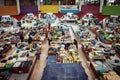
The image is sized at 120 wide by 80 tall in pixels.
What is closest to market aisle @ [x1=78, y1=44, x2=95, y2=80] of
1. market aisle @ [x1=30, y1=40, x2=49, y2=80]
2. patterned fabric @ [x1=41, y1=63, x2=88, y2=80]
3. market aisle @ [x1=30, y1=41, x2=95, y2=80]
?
market aisle @ [x1=30, y1=41, x2=95, y2=80]

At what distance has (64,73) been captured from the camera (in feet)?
27.8

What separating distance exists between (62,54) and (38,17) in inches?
677

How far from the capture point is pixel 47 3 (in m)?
30.7

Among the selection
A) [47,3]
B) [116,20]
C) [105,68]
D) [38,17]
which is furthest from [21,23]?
[105,68]

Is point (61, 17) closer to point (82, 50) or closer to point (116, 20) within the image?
point (116, 20)

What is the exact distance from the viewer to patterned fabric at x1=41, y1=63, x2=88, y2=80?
26.7ft

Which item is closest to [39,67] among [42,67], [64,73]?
[42,67]

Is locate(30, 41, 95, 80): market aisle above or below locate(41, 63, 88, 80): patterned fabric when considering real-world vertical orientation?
below

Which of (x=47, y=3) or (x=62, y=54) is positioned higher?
(x=47, y=3)

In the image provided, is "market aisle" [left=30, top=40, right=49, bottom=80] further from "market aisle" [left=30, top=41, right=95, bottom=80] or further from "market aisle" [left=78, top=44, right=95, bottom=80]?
"market aisle" [left=78, top=44, right=95, bottom=80]

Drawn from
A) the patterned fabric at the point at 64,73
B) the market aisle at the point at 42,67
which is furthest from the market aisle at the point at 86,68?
the patterned fabric at the point at 64,73

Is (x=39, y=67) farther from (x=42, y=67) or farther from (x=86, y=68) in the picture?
(x=86, y=68)

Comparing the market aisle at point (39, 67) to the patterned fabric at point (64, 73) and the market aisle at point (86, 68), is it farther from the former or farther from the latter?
the market aisle at point (86, 68)

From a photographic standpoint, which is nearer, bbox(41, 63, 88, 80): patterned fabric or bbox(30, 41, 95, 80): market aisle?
bbox(41, 63, 88, 80): patterned fabric
